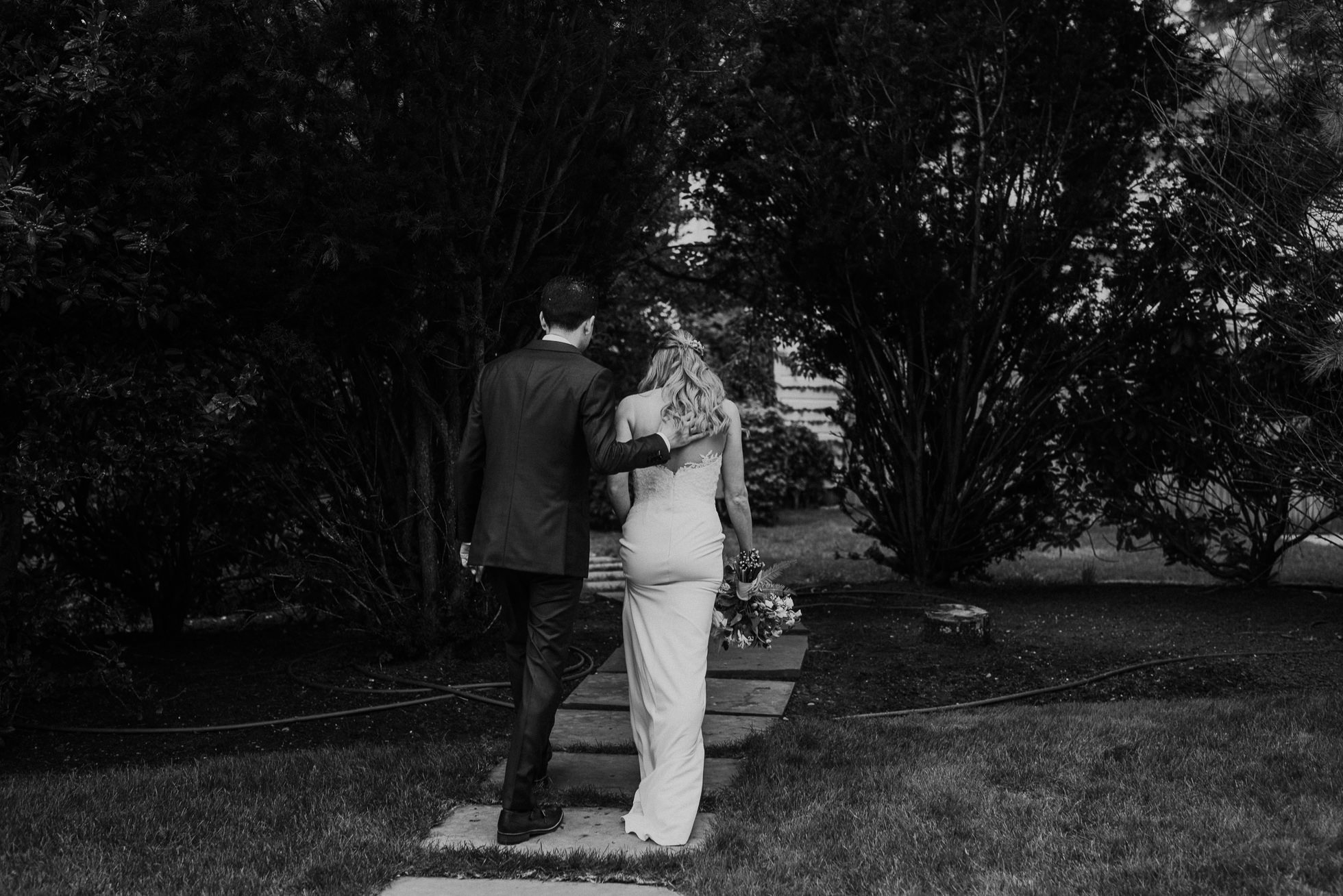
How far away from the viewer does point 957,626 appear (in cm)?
714

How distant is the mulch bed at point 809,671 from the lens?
5.72m

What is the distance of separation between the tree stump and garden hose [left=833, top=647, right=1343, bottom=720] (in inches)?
31.6

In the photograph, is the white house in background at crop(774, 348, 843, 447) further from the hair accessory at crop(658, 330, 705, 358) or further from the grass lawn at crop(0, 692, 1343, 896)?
the hair accessory at crop(658, 330, 705, 358)

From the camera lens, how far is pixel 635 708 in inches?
178

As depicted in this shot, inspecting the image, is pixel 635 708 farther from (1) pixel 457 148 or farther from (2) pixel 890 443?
(2) pixel 890 443

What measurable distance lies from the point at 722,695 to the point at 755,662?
584 millimetres

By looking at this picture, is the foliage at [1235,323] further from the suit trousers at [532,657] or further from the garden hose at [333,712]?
the garden hose at [333,712]

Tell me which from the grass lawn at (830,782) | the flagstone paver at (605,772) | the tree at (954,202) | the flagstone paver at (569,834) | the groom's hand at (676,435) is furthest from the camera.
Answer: the tree at (954,202)

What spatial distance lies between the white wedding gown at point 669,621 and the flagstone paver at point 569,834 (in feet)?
0.28

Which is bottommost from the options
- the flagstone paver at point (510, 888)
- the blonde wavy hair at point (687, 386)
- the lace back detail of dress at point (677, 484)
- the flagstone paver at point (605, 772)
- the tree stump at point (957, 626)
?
the flagstone paver at point (510, 888)

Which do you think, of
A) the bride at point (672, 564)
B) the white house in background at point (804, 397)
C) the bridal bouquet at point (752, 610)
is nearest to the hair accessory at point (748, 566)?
the bridal bouquet at point (752, 610)

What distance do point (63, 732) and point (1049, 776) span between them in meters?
4.53

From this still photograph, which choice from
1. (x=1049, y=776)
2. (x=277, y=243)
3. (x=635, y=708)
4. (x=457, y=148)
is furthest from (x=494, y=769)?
(x=457, y=148)

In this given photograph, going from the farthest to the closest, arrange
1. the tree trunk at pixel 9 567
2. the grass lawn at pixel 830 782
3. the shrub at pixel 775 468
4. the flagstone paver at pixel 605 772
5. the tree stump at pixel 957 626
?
the shrub at pixel 775 468 → the tree stump at pixel 957 626 → the tree trunk at pixel 9 567 → the flagstone paver at pixel 605 772 → the grass lawn at pixel 830 782
